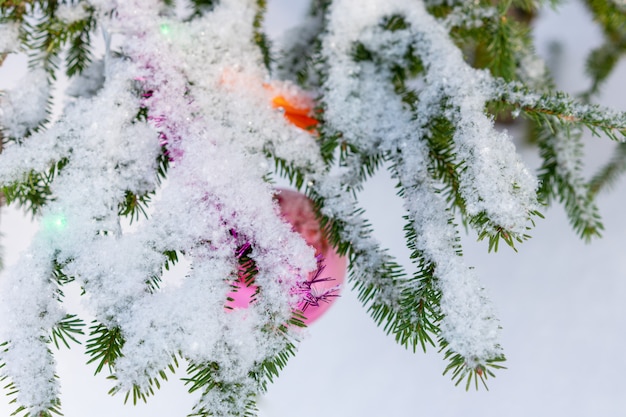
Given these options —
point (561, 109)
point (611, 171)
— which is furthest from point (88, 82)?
point (611, 171)

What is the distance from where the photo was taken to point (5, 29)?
1.97ft

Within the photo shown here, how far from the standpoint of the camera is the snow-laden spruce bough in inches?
17.7

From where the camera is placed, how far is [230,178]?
51cm

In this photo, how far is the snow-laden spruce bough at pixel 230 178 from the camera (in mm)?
450

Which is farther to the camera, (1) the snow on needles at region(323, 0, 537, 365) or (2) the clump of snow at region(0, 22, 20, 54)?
(2) the clump of snow at region(0, 22, 20, 54)

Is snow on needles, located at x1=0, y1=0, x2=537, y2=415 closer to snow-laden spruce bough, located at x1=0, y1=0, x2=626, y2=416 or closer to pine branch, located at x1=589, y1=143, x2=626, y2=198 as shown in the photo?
snow-laden spruce bough, located at x1=0, y1=0, x2=626, y2=416

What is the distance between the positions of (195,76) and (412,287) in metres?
0.33

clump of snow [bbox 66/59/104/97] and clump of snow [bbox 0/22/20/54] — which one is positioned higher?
clump of snow [bbox 0/22/20/54]

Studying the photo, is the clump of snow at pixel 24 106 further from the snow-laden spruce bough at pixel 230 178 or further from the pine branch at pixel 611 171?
the pine branch at pixel 611 171

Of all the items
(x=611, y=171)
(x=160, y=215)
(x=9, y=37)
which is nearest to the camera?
(x=160, y=215)

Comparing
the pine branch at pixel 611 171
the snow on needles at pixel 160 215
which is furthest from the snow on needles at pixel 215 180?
the pine branch at pixel 611 171

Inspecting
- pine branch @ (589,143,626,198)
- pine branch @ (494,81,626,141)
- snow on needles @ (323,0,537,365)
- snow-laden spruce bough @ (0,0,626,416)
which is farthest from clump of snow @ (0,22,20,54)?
pine branch @ (589,143,626,198)

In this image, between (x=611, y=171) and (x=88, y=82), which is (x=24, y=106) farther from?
(x=611, y=171)

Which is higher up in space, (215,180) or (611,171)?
(215,180)
